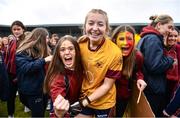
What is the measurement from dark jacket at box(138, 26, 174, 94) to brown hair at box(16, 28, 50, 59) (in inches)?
50.8

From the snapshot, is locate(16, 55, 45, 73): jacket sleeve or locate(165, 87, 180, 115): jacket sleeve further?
locate(16, 55, 45, 73): jacket sleeve

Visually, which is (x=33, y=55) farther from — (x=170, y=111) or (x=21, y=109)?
(x=21, y=109)

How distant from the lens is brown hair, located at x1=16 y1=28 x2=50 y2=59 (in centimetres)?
462

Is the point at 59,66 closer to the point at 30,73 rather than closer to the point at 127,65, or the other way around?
the point at 127,65

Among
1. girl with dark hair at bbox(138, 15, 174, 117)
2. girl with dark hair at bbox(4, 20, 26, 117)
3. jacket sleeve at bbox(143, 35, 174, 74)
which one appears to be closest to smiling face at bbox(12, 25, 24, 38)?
girl with dark hair at bbox(4, 20, 26, 117)

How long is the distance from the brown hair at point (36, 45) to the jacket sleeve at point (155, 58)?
1.37 meters

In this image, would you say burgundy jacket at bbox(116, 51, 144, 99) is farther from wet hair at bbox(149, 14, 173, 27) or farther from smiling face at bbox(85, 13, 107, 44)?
smiling face at bbox(85, 13, 107, 44)

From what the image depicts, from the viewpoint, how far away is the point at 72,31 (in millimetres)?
14453

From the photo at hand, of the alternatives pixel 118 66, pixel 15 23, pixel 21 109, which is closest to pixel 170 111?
pixel 118 66

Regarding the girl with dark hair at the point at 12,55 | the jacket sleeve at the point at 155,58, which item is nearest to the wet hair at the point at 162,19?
the jacket sleeve at the point at 155,58

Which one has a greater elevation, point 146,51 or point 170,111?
point 146,51

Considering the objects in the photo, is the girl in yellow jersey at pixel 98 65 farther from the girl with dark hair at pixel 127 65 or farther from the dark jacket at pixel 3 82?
the dark jacket at pixel 3 82

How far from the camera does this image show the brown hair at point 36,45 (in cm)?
462

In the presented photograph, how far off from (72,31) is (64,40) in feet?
36.2
